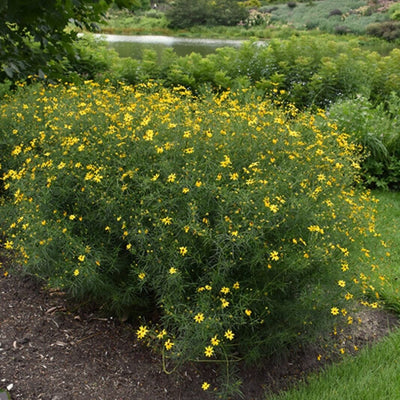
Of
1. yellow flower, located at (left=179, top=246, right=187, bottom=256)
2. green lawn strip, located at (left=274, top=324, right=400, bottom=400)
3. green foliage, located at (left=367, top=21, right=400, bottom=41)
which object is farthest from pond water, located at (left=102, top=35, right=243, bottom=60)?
green lawn strip, located at (left=274, top=324, right=400, bottom=400)

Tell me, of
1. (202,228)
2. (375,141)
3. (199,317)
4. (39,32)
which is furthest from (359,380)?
(39,32)

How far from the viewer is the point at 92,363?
106 inches

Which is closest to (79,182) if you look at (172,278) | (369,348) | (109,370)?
(172,278)

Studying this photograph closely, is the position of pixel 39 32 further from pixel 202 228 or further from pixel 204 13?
pixel 204 13

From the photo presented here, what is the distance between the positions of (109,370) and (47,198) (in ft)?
Answer: 3.46

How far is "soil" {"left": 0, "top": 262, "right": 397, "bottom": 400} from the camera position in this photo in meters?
2.52

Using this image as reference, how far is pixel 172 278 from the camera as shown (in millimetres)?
2375

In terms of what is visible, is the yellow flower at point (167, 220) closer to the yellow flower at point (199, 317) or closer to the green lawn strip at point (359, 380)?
the yellow flower at point (199, 317)

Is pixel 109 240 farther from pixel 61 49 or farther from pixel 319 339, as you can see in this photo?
pixel 61 49

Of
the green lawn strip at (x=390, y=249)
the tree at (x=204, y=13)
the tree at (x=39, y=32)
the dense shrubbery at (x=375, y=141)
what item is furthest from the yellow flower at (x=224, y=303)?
the tree at (x=204, y=13)

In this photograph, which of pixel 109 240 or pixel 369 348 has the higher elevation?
pixel 109 240

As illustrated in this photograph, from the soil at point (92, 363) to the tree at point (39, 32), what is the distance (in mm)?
2093

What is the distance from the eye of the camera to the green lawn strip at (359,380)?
97.1 inches

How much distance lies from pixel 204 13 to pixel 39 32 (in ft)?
97.5
